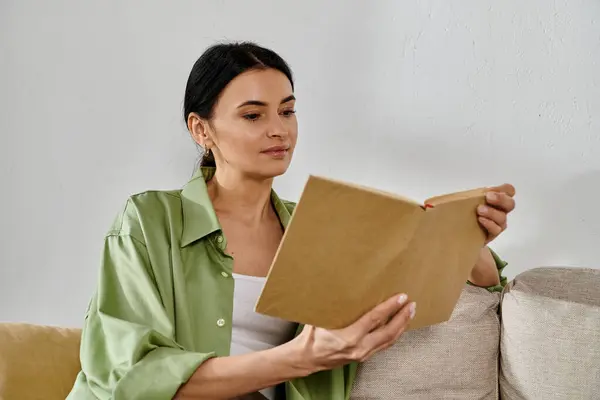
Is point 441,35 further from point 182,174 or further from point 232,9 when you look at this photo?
point 182,174

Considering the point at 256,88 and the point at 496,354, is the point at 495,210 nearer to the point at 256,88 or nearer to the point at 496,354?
the point at 496,354

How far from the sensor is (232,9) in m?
2.10

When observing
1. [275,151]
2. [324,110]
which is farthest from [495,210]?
[324,110]

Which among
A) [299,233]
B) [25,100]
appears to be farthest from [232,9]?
[299,233]

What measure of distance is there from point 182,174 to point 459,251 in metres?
1.11

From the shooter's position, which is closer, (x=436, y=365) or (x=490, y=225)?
(x=490, y=225)

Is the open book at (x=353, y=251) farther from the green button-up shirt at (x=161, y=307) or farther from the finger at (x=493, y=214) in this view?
the green button-up shirt at (x=161, y=307)

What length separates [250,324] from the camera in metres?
1.54

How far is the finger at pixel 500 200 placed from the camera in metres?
1.23

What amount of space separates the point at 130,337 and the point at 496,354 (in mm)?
732

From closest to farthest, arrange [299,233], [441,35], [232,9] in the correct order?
[299,233] < [441,35] < [232,9]

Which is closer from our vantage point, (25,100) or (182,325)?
(182,325)

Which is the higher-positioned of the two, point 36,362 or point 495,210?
point 495,210

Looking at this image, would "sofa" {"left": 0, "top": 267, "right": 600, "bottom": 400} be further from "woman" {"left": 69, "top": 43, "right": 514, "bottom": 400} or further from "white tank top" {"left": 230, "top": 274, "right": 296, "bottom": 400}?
"white tank top" {"left": 230, "top": 274, "right": 296, "bottom": 400}
